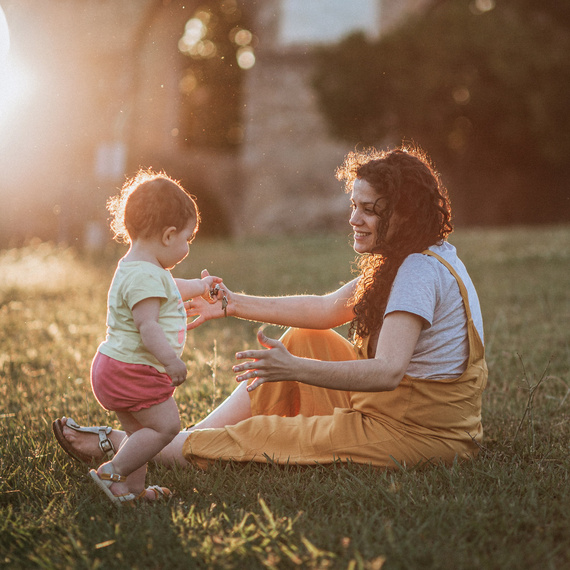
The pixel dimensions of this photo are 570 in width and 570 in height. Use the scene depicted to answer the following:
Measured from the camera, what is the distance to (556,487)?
8.16ft

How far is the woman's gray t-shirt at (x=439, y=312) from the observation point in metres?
2.57

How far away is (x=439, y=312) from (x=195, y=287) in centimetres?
99

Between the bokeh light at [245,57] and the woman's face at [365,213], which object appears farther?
the bokeh light at [245,57]

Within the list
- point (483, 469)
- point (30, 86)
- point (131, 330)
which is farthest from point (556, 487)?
point (30, 86)

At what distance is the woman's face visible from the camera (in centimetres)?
271

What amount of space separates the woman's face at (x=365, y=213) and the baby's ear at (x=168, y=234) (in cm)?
70

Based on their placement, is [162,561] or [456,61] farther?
[456,61]

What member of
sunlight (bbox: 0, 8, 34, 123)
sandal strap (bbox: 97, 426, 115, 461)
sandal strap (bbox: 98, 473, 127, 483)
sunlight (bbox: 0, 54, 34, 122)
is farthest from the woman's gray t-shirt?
sunlight (bbox: 0, 54, 34, 122)

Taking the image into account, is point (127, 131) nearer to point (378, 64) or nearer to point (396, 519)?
point (378, 64)

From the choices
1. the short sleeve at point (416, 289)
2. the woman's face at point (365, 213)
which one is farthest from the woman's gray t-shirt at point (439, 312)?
the woman's face at point (365, 213)

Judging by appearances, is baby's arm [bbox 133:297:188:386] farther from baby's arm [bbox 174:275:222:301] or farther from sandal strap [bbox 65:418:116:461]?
sandal strap [bbox 65:418:116:461]

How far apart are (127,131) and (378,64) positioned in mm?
5787

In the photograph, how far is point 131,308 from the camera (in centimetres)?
235

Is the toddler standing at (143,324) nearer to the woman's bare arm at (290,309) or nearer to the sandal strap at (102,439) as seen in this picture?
the sandal strap at (102,439)
